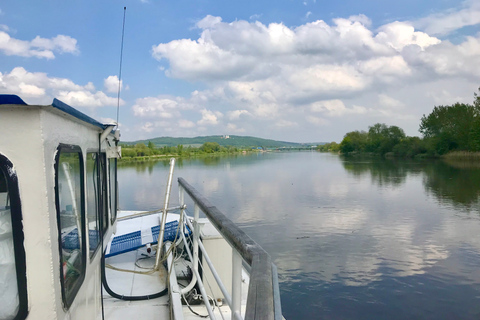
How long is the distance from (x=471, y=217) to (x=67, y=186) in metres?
22.3

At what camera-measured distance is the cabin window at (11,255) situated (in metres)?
1.44

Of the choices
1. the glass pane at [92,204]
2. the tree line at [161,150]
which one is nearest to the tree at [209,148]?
the tree line at [161,150]

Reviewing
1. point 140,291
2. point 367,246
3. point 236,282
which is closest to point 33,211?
point 236,282

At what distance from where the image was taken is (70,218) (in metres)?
1.93

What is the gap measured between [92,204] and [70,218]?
74 cm

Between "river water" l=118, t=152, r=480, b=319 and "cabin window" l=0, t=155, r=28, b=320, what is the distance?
9193 millimetres

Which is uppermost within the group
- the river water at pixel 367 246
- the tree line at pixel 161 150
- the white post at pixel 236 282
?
the white post at pixel 236 282

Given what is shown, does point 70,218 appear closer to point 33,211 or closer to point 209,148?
point 33,211

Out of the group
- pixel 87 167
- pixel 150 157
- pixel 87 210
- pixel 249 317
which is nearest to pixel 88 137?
pixel 87 167

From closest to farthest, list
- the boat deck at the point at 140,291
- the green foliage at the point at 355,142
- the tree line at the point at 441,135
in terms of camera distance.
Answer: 1. the boat deck at the point at 140,291
2. the tree line at the point at 441,135
3. the green foliage at the point at 355,142

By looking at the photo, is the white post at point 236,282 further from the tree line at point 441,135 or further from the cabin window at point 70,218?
the tree line at point 441,135

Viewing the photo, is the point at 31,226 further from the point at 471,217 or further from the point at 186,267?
the point at 471,217

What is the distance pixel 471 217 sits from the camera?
2025cm

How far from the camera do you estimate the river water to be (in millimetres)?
10648
